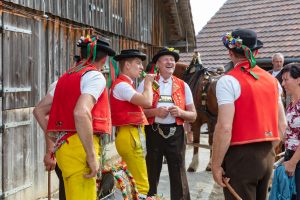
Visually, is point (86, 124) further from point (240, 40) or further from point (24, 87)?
point (24, 87)

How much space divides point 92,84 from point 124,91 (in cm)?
133

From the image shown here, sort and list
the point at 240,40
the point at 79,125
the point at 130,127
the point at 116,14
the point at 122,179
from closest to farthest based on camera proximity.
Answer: the point at 79,125 → the point at 240,40 → the point at 122,179 → the point at 130,127 → the point at 116,14

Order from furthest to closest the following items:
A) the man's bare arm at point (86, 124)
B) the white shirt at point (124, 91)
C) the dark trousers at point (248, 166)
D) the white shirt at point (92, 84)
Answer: the white shirt at point (124, 91)
the dark trousers at point (248, 166)
the white shirt at point (92, 84)
the man's bare arm at point (86, 124)

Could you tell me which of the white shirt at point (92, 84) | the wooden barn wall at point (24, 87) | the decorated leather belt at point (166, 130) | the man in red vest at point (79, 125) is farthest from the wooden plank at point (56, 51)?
the white shirt at point (92, 84)

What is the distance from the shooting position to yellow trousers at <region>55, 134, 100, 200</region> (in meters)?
3.29

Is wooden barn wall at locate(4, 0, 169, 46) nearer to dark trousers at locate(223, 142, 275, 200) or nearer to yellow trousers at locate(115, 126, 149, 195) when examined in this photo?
yellow trousers at locate(115, 126, 149, 195)

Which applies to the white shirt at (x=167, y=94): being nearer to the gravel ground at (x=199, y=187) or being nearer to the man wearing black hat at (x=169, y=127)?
the man wearing black hat at (x=169, y=127)

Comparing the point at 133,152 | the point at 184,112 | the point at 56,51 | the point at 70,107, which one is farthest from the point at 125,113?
the point at 56,51

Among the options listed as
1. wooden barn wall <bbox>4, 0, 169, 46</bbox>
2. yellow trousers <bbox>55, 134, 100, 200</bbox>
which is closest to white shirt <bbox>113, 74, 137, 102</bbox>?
yellow trousers <bbox>55, 134, 100, 200</bbox>

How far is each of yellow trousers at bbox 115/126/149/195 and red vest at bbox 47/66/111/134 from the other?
3.93 ft

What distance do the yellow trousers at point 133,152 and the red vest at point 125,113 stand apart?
0.28 feet

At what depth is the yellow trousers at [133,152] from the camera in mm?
4656

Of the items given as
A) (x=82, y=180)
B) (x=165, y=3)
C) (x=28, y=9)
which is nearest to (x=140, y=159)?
(x=82, y=180)

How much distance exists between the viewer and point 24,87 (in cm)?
574
